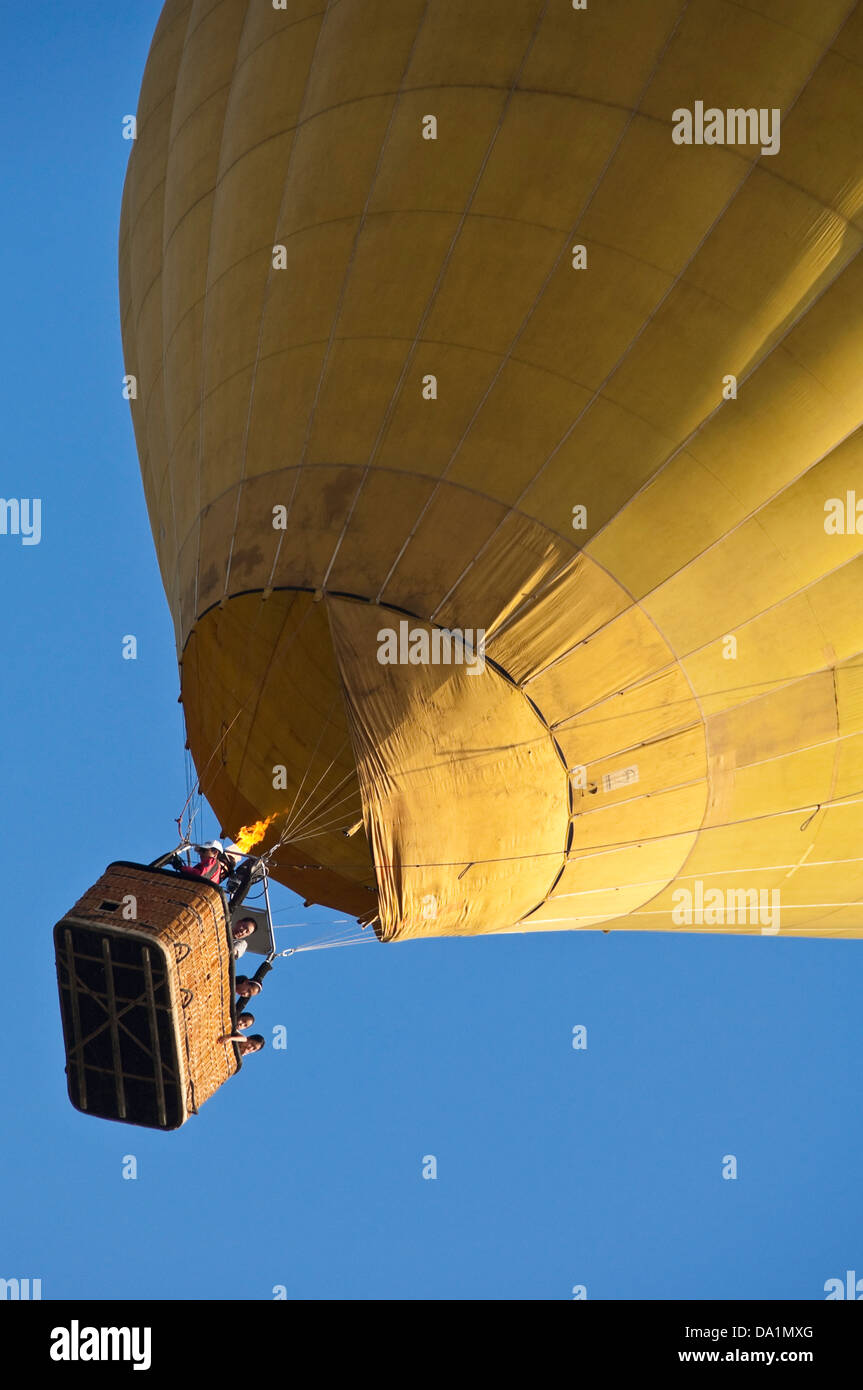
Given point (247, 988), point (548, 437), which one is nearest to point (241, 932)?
point (247, 988)

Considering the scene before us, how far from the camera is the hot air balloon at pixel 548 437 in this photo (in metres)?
8.99

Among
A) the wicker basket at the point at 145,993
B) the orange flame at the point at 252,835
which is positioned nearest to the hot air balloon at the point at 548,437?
the orange flame at the point at 252,835

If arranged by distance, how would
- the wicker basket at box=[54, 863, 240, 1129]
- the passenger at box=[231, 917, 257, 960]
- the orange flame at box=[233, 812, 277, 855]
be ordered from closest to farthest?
the wicker basket at box=[54, 863, 240, 1129], the passenger at box=[231, 917, 257, 960], the orange flame at box=[233, 812, 277, 855]

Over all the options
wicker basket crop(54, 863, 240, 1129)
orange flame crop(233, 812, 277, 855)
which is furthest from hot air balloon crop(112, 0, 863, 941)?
wicker basket crop(54, 863, 240, 1129)

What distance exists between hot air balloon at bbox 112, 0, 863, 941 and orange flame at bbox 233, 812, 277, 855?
80cm

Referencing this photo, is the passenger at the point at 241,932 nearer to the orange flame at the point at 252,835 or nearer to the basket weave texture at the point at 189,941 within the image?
the basket weave texture at the point at 189,941

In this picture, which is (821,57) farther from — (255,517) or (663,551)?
(255,517)

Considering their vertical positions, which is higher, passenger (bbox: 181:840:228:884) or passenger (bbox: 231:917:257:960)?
passenger (bbox: 181:840:228:884)

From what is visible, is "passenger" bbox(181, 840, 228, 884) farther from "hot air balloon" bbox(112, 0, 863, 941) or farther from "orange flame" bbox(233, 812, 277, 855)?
"hot air balloon" bbox(112, 0, 863, 941)

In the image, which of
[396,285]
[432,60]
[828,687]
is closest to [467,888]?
[828,687]

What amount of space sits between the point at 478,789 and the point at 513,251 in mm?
3327

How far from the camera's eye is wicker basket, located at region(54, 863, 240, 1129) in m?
8.73

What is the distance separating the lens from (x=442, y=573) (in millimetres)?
9070

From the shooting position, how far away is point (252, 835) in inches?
422
